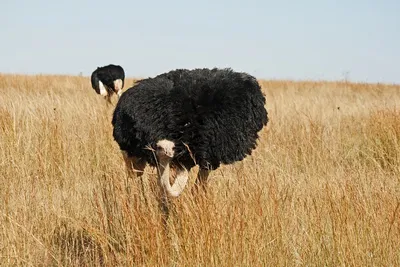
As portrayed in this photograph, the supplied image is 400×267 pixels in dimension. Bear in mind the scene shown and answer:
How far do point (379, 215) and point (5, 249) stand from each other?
6.60 feet

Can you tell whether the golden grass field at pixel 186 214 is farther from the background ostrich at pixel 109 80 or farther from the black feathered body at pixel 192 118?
the background ostrich at pixel 109 80

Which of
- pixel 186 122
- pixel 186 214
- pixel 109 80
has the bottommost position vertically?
pixel 109 80

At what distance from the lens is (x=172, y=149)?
284 centimetres

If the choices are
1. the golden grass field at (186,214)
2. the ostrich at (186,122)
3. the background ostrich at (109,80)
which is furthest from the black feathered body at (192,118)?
the background ostrich at (109,80)

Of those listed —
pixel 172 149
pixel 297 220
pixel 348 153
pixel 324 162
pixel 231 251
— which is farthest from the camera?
pixel 348 153

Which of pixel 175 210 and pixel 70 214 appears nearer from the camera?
pixel 175 210

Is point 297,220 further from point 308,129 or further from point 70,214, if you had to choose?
point 308,129

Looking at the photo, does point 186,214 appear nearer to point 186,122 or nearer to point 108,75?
point 186,122

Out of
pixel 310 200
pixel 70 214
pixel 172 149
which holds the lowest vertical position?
pixel 70 214

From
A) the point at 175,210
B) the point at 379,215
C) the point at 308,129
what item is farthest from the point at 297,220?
the point at 308,129

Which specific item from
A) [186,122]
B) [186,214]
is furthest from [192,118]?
[186,214]

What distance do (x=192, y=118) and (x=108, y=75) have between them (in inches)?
284

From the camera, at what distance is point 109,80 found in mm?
9789

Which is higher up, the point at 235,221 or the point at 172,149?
the point at 172,149
